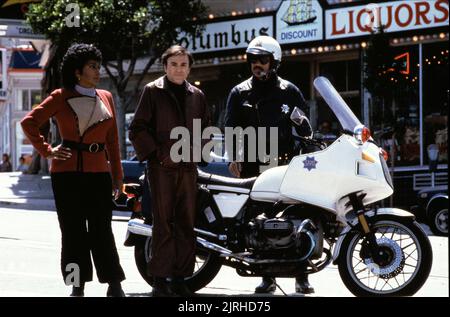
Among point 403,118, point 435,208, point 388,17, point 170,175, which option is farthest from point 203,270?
point 388,17

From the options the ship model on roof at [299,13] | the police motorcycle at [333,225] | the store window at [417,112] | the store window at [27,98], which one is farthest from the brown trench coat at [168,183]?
the store window at [27,98]

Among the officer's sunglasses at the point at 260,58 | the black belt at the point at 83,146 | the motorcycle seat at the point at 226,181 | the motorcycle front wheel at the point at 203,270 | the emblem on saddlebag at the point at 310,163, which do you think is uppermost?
the officer's sunglasses at the point at 260,58

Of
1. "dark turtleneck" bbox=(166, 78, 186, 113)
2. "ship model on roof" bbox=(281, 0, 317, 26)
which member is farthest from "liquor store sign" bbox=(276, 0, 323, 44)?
"dark turtleneck" bbox=(166, 78, 186, 113)

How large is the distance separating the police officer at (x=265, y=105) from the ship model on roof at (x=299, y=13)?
12769mm

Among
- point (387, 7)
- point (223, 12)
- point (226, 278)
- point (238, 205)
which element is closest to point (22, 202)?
point (223, 12)

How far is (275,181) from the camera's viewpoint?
6.06 m

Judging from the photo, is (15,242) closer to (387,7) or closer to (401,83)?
(401,83)

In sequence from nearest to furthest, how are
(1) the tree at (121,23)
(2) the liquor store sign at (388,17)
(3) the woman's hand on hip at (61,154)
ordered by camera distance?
1. (3) the woman's hand on hip at (61,154)
2. (2) the liquor store sign at (388,17)
3. (1) the tree at (121,23)

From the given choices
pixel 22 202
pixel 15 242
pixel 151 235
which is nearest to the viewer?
pixel 151 235

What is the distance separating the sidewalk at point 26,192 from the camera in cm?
1770

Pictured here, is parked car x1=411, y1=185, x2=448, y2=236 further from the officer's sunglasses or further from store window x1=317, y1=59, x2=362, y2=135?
the officer's sunglasses

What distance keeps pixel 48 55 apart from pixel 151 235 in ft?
83.5

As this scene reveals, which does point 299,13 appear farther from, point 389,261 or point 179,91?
point 389,261

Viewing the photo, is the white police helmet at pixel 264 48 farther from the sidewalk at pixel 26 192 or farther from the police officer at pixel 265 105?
the sidewalk at pixel 26 192
